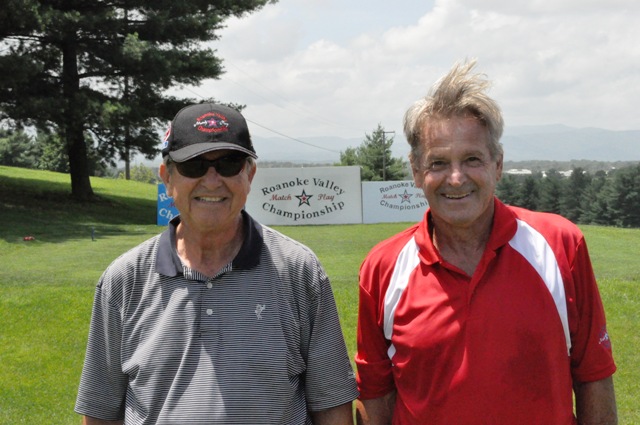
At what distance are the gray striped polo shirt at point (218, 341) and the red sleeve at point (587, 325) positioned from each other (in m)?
0.84

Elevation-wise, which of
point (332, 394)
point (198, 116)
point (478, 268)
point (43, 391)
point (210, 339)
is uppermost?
point (198, 116)

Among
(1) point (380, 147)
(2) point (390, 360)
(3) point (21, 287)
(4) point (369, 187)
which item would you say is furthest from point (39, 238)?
(1) point (380, 147)

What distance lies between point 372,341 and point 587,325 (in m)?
0.79

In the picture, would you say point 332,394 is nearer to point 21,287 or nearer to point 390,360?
point 390,360

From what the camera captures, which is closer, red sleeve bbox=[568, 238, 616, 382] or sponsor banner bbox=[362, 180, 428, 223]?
red sleeve bbox=[568, 238, 616, 382]

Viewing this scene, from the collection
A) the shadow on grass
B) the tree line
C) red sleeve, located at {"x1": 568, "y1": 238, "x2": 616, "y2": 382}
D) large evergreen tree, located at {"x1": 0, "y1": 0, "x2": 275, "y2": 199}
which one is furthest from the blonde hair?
the tree line

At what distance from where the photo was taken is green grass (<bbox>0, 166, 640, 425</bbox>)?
671 cm

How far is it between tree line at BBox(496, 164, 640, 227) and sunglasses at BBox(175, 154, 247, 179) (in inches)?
2632

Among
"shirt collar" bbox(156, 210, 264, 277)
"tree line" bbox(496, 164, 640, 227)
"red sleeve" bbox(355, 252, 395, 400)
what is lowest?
"tree line" bbox(496, 164, 640, 227)

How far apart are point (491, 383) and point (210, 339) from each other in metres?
0.98

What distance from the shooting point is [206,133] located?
8.62 ft

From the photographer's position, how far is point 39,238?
801 inches

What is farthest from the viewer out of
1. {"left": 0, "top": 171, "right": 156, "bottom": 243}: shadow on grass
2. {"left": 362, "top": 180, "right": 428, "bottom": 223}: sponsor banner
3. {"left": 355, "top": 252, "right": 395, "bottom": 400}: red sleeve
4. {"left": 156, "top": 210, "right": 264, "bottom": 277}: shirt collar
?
{"left": 362, "top": 180, "right": 428, "bottom": 223}: sponsor banner

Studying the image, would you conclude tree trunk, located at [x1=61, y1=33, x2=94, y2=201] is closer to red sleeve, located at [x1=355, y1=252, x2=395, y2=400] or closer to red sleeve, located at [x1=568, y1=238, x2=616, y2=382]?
red sleeve, located at [x1=355, y1=252, x2=395, y2=400]
